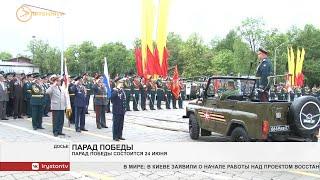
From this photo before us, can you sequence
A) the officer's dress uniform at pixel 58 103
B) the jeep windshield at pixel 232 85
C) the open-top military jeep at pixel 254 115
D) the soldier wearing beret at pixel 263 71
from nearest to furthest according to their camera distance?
the soldier wearing beret at pixel 263 71 < the open-top military jeep at pixel 254 115 < the jeep windshield at pixel 232 85 < the officer's dress uniform at pixel 58 103

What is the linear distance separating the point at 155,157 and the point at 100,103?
566 cm

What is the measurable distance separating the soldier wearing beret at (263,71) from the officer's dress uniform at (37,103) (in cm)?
465

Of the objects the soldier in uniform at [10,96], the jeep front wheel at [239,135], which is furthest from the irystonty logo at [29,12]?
the soldier in uniform at [10,96]

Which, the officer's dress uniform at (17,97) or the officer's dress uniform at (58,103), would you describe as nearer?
the officer's dress uniform at (58,103)

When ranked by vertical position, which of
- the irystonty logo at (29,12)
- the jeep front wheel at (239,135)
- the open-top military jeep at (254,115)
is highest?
the irystonty logo at (29,12)

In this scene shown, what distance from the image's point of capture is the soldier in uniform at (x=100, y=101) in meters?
9.36

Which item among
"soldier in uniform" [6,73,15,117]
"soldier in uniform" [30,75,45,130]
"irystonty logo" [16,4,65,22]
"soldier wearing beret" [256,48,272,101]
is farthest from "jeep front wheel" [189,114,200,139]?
"soldier in uniform" [6,73,15,117]

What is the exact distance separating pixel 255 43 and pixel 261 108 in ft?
3.45

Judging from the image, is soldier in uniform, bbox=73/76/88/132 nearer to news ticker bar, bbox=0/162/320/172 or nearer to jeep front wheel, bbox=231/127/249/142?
jeep front wheel, bbox=231/127/249/142

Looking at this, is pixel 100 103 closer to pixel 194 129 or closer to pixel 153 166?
pixel 194 129

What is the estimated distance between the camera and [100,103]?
9.75 metres

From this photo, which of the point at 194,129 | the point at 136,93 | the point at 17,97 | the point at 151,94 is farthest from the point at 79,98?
the point at 151,94

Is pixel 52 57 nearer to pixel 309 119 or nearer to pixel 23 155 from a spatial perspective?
pixel 23 155

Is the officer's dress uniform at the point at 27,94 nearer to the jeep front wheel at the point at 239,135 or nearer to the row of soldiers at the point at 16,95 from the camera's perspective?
the row of soldiers at the point at 16,95
